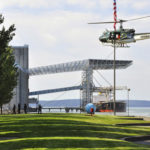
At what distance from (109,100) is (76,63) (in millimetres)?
47579

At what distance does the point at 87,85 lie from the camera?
160 m

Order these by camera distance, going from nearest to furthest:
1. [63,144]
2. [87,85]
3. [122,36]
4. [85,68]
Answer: [63,144] < [122,36] < [85,68] < [87,85]

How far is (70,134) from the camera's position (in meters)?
24.3

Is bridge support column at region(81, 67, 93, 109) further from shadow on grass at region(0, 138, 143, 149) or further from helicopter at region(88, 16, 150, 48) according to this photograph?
shadow on grass at region(0, 138, 143, 149)

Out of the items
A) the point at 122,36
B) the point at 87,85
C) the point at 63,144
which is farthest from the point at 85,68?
the point at 63,144

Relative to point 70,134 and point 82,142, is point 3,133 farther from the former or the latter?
point 82,142

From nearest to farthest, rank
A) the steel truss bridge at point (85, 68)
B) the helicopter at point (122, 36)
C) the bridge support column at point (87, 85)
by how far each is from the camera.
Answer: the helicopter at point (122, 36), the steel truss bridge at point (85, 68), the bridge support column at point (87, 85)

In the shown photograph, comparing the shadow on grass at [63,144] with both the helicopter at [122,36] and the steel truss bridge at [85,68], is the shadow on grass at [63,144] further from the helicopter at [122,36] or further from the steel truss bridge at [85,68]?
the steel truss bridge at [85,68]

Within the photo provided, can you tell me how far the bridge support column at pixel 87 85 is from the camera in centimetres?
15895

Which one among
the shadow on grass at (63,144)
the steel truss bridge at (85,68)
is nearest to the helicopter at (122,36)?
the steel truss bridge at (85,68)

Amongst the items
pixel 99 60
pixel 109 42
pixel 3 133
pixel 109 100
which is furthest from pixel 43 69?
pixel 3 133

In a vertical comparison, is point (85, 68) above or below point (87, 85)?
above

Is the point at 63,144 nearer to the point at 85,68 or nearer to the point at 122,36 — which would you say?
the point at 122,36

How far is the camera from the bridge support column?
15895cm
